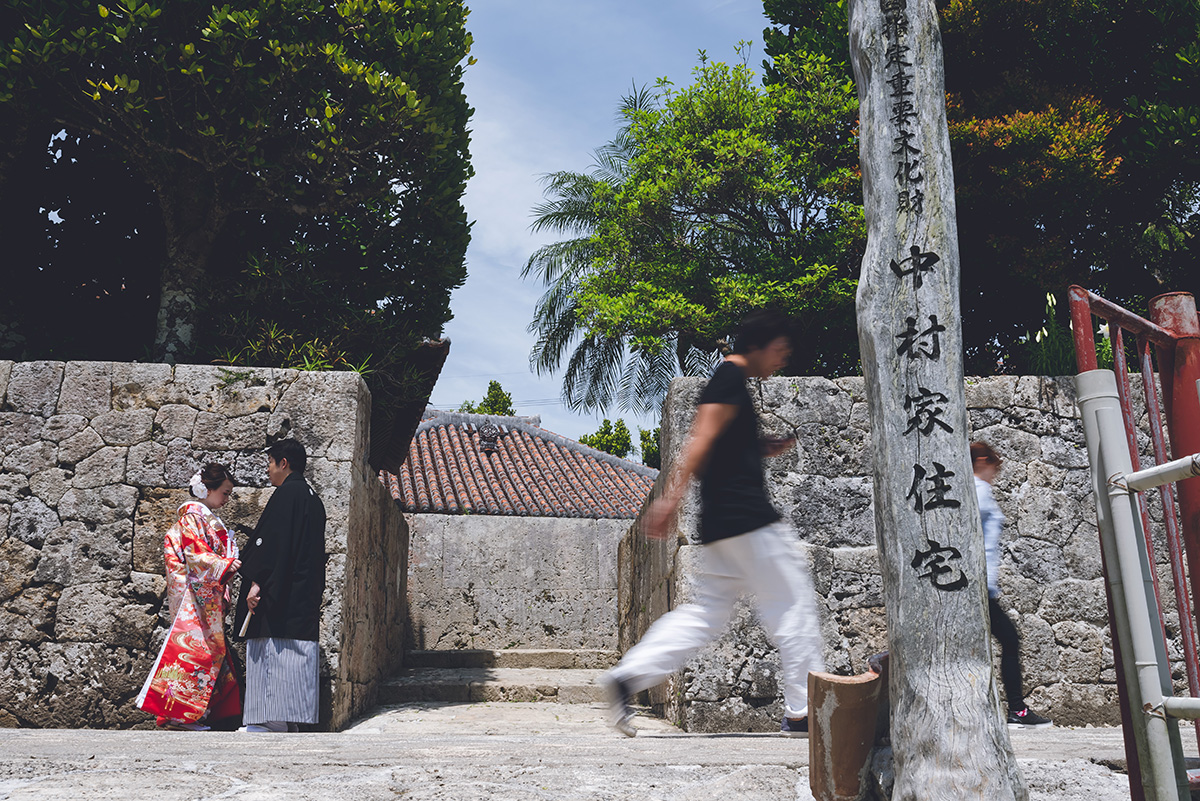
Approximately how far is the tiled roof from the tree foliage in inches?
261

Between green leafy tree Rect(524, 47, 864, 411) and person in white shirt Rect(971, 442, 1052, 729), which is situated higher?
green leafy tree Rect(524, 47, 864, 411)

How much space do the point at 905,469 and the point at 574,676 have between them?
7.03 metres

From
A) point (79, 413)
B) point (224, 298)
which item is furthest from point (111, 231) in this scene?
point (79, 413)

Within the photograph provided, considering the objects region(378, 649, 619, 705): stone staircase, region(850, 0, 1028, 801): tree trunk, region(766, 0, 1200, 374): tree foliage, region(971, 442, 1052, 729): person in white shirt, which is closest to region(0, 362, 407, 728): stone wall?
region(378, 649, 619, 705): stone staircase

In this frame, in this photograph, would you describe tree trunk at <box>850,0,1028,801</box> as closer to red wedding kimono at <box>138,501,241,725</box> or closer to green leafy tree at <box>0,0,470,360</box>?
red wedding kimono at <box>138,501,241,725</box>

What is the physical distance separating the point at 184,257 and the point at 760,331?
18.1 ft

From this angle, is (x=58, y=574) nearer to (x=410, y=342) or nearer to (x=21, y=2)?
(x=410, y=342)

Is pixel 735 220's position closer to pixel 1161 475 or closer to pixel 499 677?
pixel 499 677

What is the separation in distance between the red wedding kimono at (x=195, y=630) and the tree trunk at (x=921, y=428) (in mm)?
4048

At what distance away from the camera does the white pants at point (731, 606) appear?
3.32 metres

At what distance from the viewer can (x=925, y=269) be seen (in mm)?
2660

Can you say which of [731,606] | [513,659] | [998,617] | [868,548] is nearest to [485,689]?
[513,659]

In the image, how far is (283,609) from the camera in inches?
195

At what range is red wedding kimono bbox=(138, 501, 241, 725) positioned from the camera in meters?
4.85
